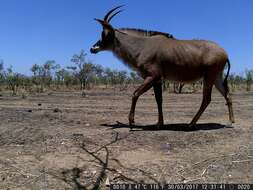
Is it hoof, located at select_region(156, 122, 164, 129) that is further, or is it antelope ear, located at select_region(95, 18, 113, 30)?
antelope ear, located at select_region(95, 18, 113, 30)

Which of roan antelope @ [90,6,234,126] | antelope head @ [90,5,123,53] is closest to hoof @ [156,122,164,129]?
roan antelope @ [90,6,234,126]

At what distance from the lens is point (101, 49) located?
35.6ft

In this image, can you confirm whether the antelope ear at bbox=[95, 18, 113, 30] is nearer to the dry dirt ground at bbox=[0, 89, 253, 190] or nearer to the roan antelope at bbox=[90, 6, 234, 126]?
the roan antelope at bbox=[90, 6, 234, 126]

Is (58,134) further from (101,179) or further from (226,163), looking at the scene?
(226,163)

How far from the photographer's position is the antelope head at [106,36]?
34.6ft

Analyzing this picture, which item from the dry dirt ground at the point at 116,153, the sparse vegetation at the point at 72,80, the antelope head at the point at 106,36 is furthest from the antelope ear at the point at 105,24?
the sparse vegetation at the point at 72,80

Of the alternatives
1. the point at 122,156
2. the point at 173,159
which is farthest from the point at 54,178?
the point at 173,159

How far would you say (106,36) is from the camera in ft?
35.0

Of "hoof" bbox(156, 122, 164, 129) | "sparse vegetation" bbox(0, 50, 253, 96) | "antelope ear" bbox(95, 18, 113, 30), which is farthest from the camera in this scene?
"sparse vegetation" bbox(0, 50, 253, 96)

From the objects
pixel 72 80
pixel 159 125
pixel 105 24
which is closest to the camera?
pixel 159 125

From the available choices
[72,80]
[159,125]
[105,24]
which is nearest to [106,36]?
[105,24]

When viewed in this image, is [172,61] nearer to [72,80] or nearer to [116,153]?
[116,153]

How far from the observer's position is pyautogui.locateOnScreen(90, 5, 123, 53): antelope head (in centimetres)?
1054

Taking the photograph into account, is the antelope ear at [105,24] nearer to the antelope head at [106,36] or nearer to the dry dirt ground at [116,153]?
the antelope head at [106,36]
